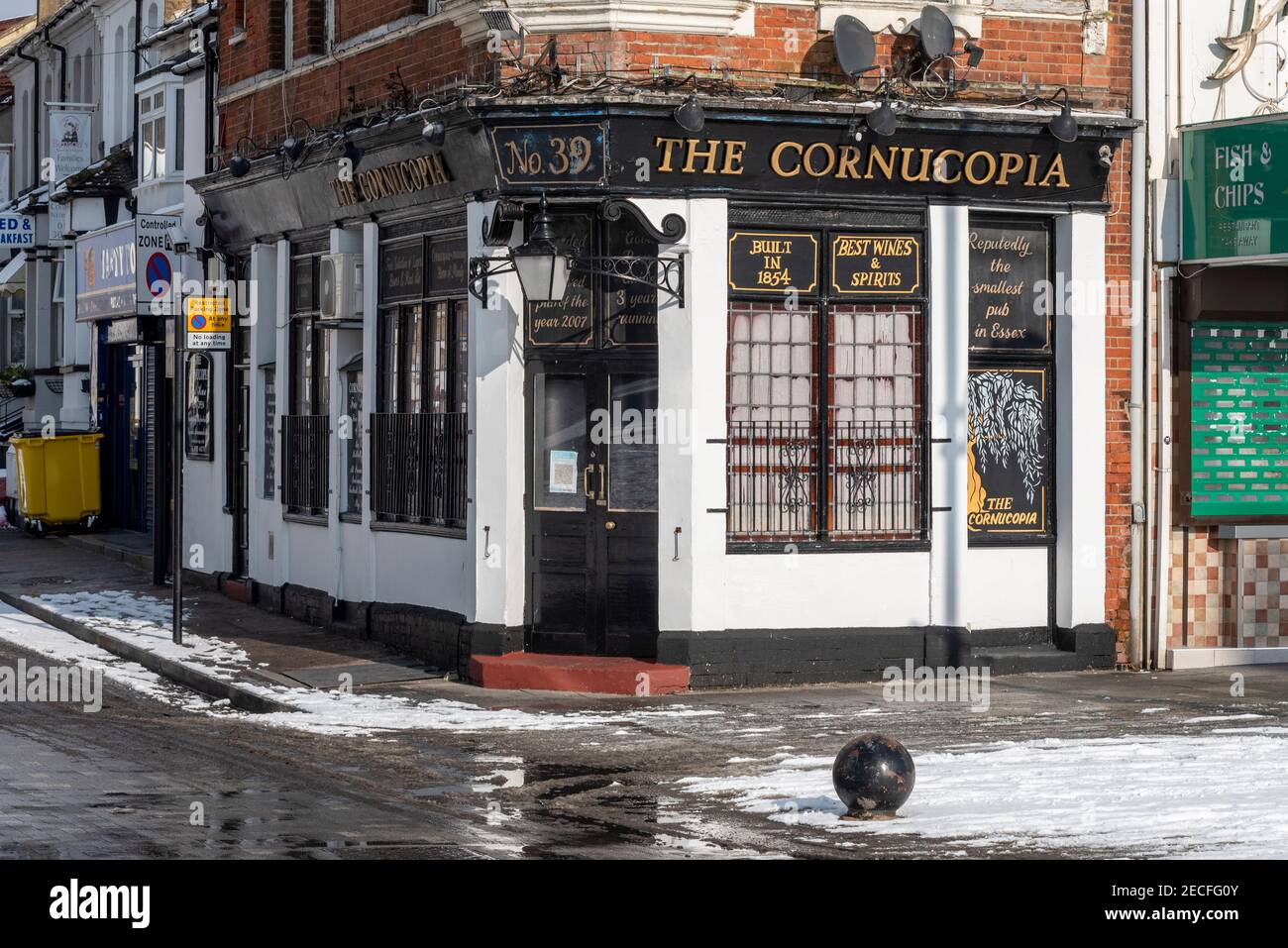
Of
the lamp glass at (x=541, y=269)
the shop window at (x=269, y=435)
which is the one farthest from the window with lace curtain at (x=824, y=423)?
the shop window at (x=269, y=435)

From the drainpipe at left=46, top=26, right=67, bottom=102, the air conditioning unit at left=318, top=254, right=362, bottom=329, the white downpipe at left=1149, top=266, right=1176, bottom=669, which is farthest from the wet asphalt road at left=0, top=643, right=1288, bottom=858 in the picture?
the drainpipe at left=46, top=26, right=67, bottom=102

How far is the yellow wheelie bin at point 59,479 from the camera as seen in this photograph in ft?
92.6

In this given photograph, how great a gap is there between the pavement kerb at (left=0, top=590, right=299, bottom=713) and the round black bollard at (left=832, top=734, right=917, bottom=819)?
5.29 meters

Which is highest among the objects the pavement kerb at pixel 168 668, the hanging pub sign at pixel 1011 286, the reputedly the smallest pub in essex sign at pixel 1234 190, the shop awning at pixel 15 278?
the shop awning at pixel 15 278

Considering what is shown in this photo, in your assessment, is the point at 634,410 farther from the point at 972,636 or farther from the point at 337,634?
the point at 337,634

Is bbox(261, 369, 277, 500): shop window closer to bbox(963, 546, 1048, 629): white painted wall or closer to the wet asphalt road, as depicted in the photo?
the wet asphalt road

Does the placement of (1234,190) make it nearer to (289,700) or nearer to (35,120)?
(289,700)

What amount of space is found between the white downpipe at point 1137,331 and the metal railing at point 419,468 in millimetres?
5572

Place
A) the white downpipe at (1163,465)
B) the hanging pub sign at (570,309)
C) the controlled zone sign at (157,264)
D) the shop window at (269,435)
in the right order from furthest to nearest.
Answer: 1. the shop window at (269,435)
2. the controlled zone sign at (157,264)
3. the white downpipe at (1163,465)
4. the hanging pub sign at (570,309)

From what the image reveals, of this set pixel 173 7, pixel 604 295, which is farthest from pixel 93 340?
pixel 604 295

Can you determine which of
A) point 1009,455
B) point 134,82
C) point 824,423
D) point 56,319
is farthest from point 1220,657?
point 56,319

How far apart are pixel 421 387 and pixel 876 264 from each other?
4313 millimetres

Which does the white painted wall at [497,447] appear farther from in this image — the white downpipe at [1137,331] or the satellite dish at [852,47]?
the white downpipe at [1137,331]

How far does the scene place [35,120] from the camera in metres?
35.2
